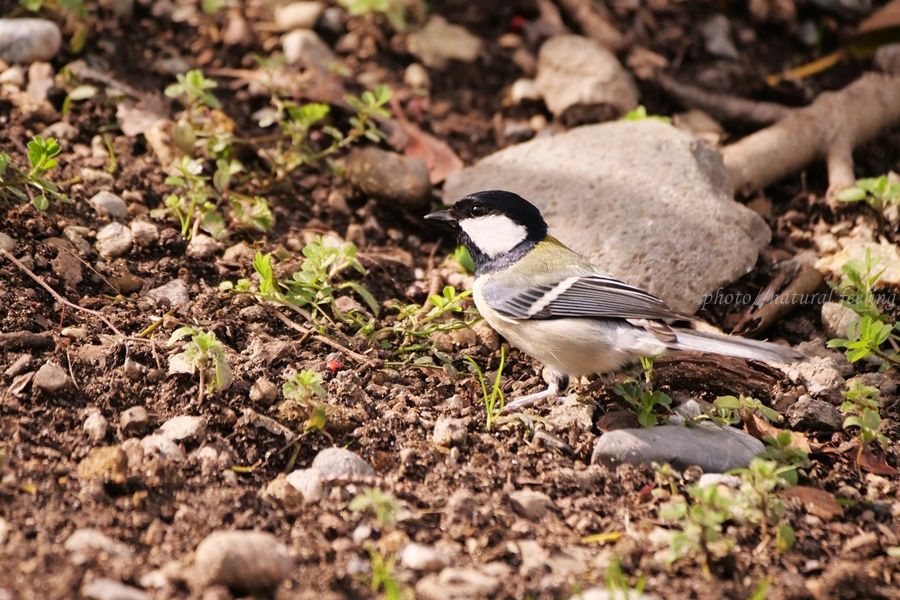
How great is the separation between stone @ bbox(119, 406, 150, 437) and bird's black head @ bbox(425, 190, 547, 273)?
58.7 inches

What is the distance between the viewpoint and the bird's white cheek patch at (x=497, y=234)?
3949mm

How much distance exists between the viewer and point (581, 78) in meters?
5.23

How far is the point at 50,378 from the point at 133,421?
318 mm

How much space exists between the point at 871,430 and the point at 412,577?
5.62ft

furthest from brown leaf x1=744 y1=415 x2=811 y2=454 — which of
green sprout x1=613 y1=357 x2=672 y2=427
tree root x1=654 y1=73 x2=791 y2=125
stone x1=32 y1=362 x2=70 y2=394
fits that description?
stone x1=32 y1=362 x2=70 y2=394

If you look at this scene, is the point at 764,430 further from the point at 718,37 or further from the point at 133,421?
the point at 718,37

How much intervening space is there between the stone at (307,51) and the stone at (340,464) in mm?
2664

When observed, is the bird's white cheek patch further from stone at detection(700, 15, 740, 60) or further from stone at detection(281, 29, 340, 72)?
stone at detection(700, 15, 740, 60)

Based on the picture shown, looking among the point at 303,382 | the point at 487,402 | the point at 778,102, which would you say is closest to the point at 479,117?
the point at 778,102

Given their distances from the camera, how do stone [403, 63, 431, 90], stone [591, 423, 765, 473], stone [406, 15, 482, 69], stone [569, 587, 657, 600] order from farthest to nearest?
stone [406, 15, 482, 69] < stone [403, 63, 431, 90] < stone [591, 423, 765, 473] < stone [569, 587, 657, 600]

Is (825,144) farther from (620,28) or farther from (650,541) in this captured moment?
(650,541)

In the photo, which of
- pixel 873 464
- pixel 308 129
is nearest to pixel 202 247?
pixel 308 129

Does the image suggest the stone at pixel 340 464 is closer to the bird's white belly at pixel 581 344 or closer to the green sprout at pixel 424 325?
the green sprout at pixel 424 325

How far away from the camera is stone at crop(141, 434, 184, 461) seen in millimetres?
2952
